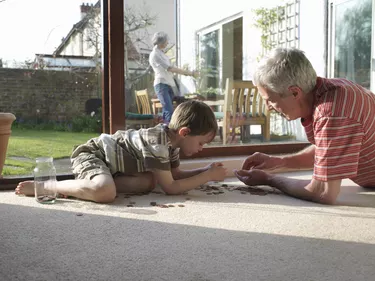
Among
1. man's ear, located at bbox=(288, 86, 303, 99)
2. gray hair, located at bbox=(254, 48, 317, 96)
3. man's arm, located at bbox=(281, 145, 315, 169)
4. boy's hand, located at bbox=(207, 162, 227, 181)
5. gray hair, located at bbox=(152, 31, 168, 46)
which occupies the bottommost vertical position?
boy's hand, located at bbox=(207, 162, 227, 181)

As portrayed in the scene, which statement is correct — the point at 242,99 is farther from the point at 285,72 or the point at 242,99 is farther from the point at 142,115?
the point at 285,72

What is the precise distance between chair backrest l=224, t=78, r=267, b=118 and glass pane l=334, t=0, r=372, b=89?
3.59 ft

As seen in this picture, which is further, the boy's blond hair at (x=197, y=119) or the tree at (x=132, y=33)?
the tree at (x=132, y=33)

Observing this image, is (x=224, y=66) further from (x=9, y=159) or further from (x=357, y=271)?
(x=357, y=271)

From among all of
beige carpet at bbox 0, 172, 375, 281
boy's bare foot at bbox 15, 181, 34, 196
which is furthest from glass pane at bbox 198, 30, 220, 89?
boy's bare foot at bbox 15, 181, 34, 196

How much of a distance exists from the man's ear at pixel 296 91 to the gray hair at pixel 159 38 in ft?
4.62

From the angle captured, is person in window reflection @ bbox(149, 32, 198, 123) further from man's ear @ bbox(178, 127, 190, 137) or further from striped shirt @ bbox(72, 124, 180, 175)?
man's ear @ bbox(178, 127, 190, 137)

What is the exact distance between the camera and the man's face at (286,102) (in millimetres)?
2086

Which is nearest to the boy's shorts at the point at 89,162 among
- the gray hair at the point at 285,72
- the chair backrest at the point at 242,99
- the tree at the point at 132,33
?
the tree at the point at 132,33

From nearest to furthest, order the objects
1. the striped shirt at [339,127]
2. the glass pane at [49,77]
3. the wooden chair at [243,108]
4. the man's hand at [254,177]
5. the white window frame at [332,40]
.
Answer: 1. the striped shirt at [339,127]
2. the man's hand at [254,177]
3. the glass pane at [49,77]
4. the wooden chair at [243,108]
5. the white window frame at [332,40]

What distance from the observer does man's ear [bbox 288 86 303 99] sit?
2.05 m

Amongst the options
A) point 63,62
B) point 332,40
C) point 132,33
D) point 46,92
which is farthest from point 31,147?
point 332,40

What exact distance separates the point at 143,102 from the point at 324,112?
154cm

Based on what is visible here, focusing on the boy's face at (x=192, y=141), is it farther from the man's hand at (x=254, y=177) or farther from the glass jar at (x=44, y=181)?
the glass jar at (x=44, y=181)
